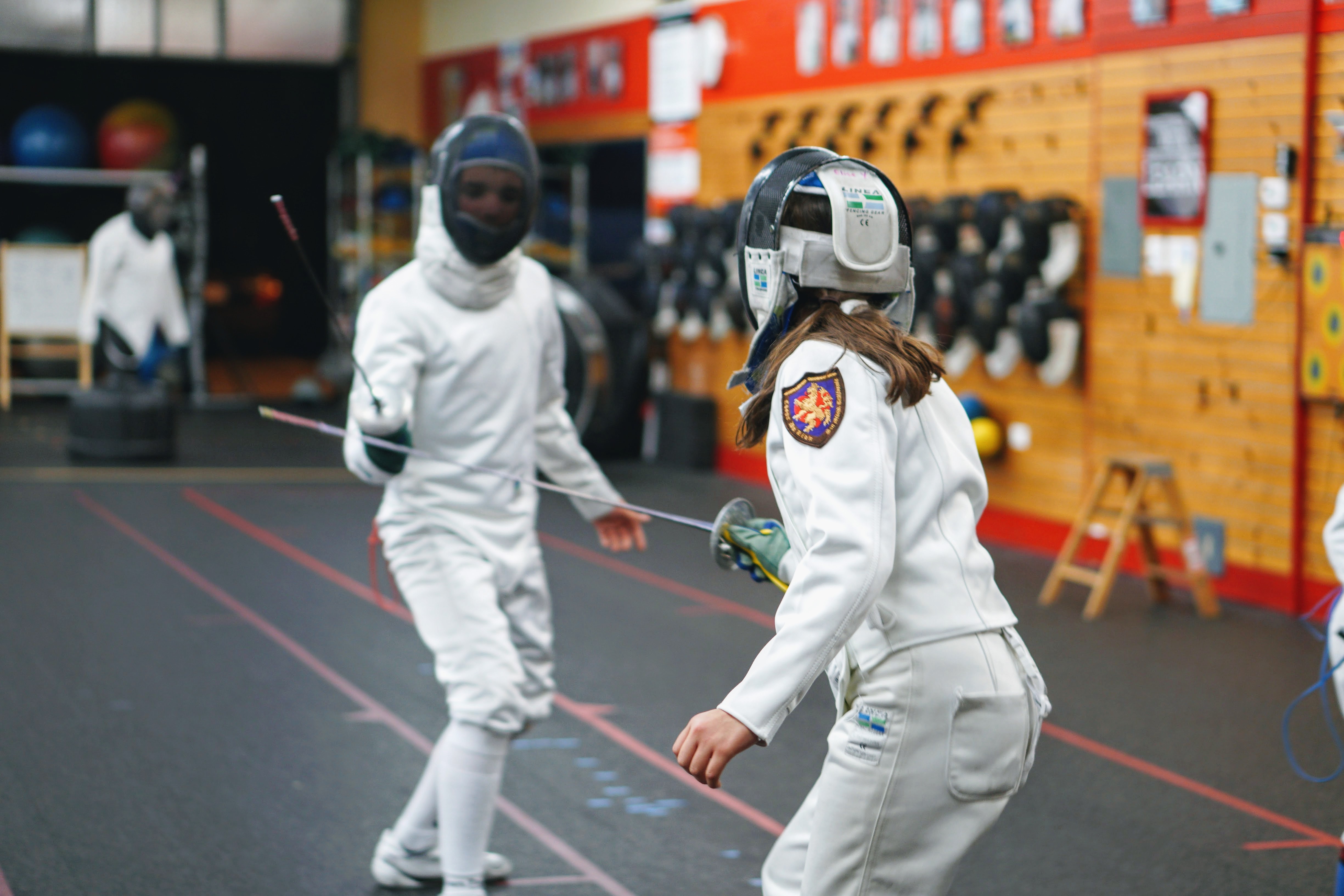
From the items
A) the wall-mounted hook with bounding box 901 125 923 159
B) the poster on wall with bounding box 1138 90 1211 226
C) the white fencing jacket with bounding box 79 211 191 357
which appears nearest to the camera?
the poster on wall with bounding box 1138 90 1211 226

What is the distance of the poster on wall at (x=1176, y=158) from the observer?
6445mm

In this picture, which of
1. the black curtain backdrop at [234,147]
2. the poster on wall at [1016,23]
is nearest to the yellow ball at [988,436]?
the poster on wall at [1016,23]

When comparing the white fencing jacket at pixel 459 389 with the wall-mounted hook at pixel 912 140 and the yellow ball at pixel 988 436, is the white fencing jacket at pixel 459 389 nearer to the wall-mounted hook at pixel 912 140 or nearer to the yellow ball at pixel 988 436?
the yellow ball at pixel 988 436

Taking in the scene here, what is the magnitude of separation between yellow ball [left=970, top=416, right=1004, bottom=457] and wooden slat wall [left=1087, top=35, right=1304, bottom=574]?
0.59 metres

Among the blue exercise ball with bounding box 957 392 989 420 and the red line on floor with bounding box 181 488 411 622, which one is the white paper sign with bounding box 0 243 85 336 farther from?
the blue exercise ball with bounding box 957 392 989 420

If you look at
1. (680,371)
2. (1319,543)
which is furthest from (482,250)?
(680,371)

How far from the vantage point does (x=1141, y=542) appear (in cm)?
656

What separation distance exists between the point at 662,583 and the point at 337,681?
2.05m

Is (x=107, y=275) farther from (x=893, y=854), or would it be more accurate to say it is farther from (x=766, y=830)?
(x=893, y=854)

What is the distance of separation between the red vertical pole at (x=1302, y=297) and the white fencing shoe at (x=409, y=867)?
160 inches

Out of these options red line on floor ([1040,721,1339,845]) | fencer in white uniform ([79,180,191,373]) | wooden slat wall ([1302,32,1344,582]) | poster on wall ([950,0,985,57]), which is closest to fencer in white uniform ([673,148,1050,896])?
red line on floor ([1040,721,1339,845])

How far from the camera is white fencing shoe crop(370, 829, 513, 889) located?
3.33 metres

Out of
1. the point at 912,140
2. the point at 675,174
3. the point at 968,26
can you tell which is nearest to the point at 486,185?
the point at 968,26

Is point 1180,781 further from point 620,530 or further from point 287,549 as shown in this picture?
point 287,549
